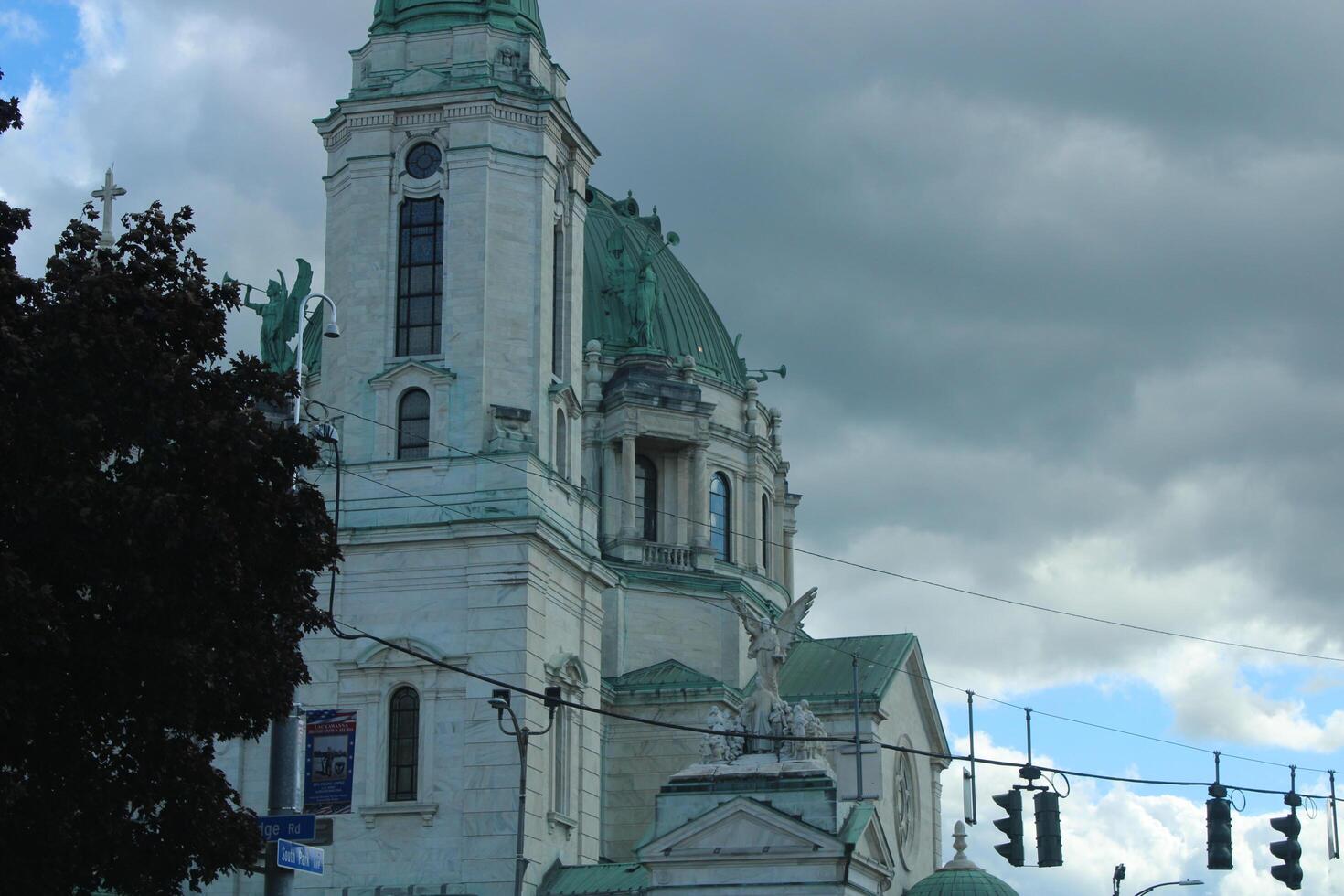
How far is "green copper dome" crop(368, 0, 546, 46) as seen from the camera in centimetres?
5656

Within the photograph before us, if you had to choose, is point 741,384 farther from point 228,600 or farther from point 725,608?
point 228,600

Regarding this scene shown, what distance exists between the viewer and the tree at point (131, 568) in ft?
85.1

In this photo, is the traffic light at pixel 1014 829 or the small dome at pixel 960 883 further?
the small dome at pixel 960 883

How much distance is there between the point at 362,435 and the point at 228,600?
26.6 m

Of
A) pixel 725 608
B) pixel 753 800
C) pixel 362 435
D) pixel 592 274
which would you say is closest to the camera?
pixel 753 800

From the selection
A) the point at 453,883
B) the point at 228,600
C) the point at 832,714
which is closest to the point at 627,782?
the point at 832,714

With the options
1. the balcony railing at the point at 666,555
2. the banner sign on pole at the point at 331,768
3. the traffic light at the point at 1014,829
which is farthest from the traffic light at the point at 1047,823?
the balcony railing at the point at 666,555

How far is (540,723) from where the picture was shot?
51656 millimetres

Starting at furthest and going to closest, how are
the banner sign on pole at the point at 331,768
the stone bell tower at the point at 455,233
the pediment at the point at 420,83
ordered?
the pediment at the point at 420,83 < the stone bell tower at the point at 455,233 < the banner sign on pole at the point at 331,768

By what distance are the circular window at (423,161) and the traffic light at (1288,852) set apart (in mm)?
28555

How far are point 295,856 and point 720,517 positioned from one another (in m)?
43.2

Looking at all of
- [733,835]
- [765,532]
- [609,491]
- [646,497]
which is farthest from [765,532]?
[733,835]

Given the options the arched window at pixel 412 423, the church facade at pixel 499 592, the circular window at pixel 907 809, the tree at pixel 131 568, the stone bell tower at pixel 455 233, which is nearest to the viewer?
the tree at pixel 131 568

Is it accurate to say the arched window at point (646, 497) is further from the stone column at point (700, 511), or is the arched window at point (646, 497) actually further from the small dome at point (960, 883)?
the small dome at point (960, 883)
